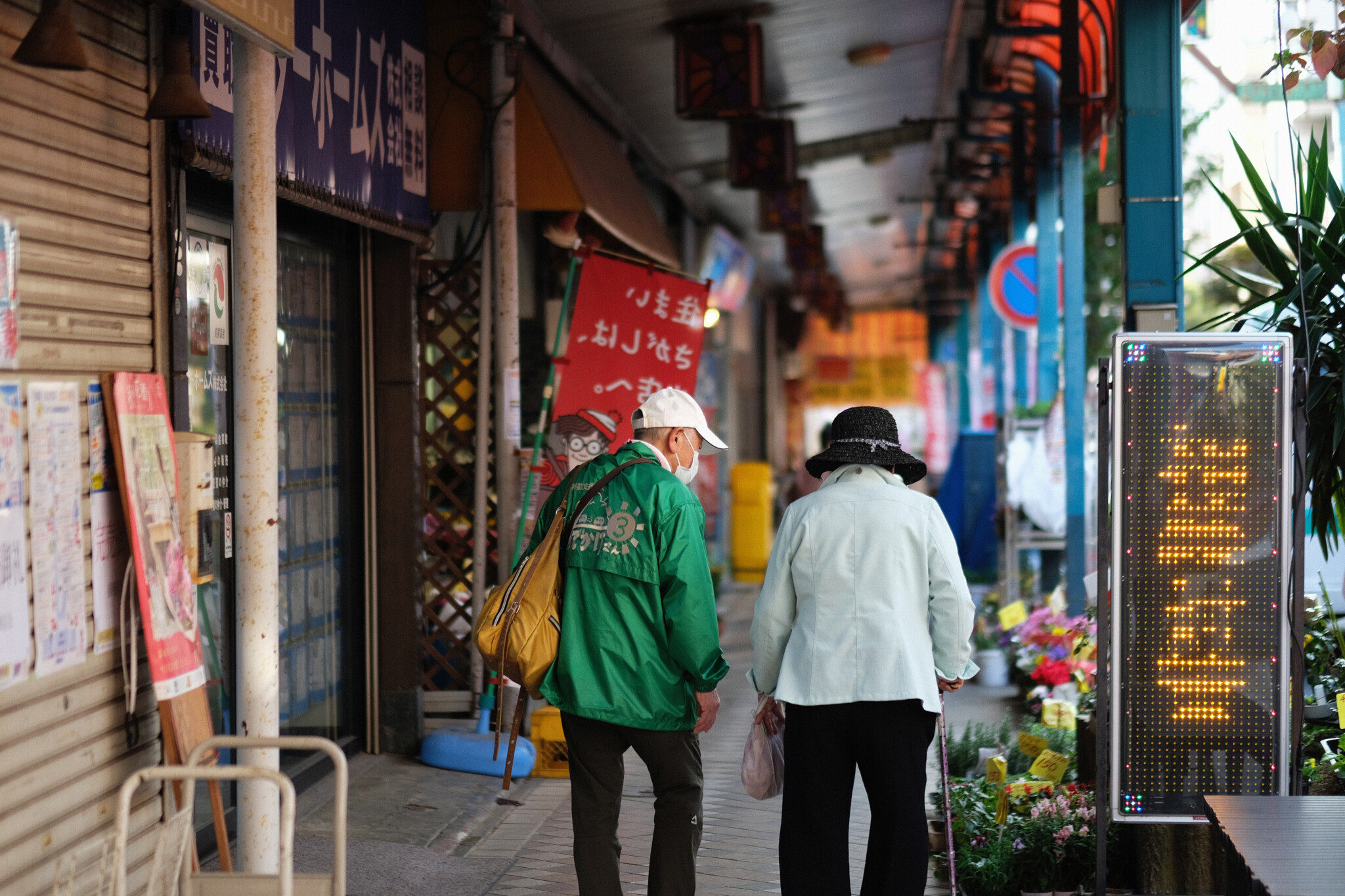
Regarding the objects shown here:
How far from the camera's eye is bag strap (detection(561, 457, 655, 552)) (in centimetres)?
394

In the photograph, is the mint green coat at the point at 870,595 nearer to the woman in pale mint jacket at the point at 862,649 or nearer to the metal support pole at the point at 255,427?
the woman in pale mint jacket at the point at 862,649

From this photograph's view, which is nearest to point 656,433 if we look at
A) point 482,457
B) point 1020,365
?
point 482,457

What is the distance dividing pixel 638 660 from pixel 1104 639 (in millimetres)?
1640

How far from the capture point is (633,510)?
3.88 metres

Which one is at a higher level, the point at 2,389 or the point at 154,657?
the point at 2,389

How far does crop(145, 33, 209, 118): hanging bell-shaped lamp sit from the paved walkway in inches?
116

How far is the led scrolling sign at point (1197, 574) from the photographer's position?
14.0ft

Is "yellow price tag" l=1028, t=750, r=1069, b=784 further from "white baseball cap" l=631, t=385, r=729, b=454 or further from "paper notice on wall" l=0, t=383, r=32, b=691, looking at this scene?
"paper notice on wall" l=0, t=383, r=32, b=691

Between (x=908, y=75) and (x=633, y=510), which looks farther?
(x=908, y=75)

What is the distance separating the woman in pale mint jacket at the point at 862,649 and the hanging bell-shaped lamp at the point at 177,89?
80.9 inches

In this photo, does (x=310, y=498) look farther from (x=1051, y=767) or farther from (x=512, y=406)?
(x=1051, y=767)

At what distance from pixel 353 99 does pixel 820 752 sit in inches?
144

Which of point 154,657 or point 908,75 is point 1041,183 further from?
point 154,657

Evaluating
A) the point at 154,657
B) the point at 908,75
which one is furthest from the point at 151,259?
the point at 908,75
